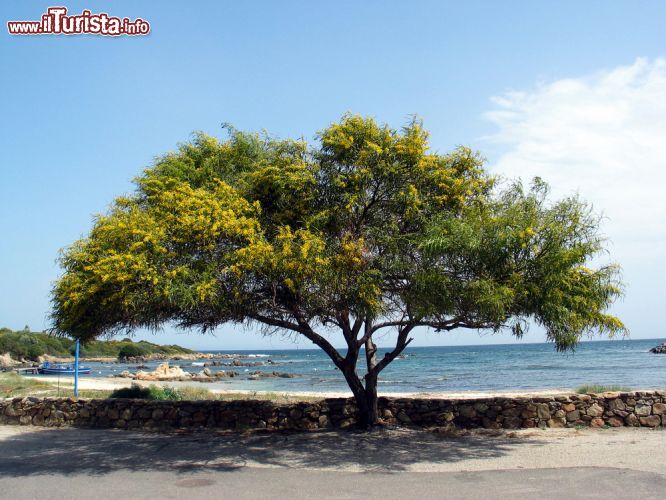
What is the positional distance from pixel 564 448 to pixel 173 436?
874 centimetres

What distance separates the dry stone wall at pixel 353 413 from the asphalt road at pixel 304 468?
40.6 inches

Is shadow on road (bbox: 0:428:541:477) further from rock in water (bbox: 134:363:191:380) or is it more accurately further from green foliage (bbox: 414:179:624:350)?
rock in water (bbox: 134:363:191:380)

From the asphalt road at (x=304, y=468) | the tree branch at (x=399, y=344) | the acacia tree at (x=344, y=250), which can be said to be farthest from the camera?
the tree branch at (x=399, y=344)

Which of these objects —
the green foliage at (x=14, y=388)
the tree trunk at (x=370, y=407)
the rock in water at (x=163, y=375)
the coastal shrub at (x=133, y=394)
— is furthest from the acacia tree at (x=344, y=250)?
the rock in water at (x=163, y=375)

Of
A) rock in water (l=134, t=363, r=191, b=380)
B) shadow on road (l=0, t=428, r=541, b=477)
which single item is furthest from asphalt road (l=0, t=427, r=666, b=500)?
rock in water (l=134, t=363, r=191, b=380)

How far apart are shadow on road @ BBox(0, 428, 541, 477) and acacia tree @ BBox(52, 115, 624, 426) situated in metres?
2.47

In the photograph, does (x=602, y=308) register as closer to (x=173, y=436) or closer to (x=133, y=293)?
(x=133, y=293)

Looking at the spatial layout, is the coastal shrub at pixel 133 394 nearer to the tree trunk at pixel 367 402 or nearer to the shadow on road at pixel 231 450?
the shadow on road at pixel 231 450

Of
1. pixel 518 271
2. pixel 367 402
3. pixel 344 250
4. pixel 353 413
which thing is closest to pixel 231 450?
pixel 367 402

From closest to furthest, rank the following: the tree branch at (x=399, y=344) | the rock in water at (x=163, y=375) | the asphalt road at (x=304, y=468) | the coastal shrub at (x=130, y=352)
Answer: the asphalt road at (x=304, y=468) → the tree branch at (x=399, y=344) → the rock in water at (x=163, y=375) → the coastal shrub at (x=130, y=352)

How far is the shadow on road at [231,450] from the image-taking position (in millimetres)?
11094

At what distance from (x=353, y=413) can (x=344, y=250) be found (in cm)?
559

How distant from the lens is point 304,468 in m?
10.8

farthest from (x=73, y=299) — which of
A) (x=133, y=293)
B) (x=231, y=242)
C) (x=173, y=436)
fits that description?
(x=173, y=436)
